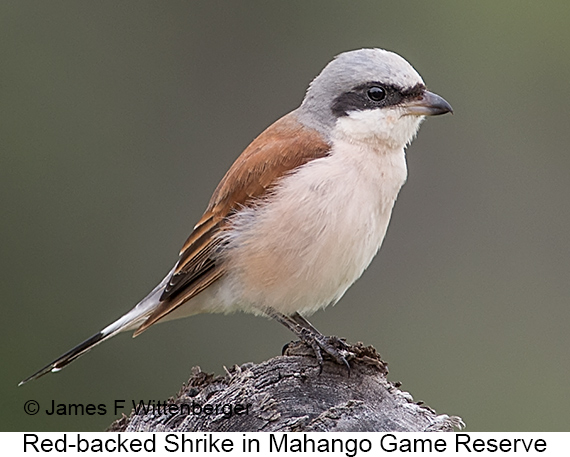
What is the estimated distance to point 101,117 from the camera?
7.37m

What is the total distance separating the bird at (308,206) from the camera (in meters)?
4.19

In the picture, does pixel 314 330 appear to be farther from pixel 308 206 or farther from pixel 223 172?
pixel 223 172

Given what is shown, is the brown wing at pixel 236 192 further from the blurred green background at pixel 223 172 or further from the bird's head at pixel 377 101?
the blurred green background at pixel 223 172

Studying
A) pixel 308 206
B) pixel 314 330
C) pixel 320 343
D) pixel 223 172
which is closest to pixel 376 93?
pixel 308 206

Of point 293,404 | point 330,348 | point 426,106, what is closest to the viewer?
point 293,404

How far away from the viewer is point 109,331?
442 cm

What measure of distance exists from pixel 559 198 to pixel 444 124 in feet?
3.31

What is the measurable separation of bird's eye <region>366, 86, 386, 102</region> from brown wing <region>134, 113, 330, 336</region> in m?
0.30

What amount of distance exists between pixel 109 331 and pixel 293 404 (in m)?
1.41

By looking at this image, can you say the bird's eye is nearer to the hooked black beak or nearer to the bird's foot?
the hooked black beak

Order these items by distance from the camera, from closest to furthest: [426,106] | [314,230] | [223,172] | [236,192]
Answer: [314,230], [426,106], [236,192], [223,172]

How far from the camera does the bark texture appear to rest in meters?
3.20
